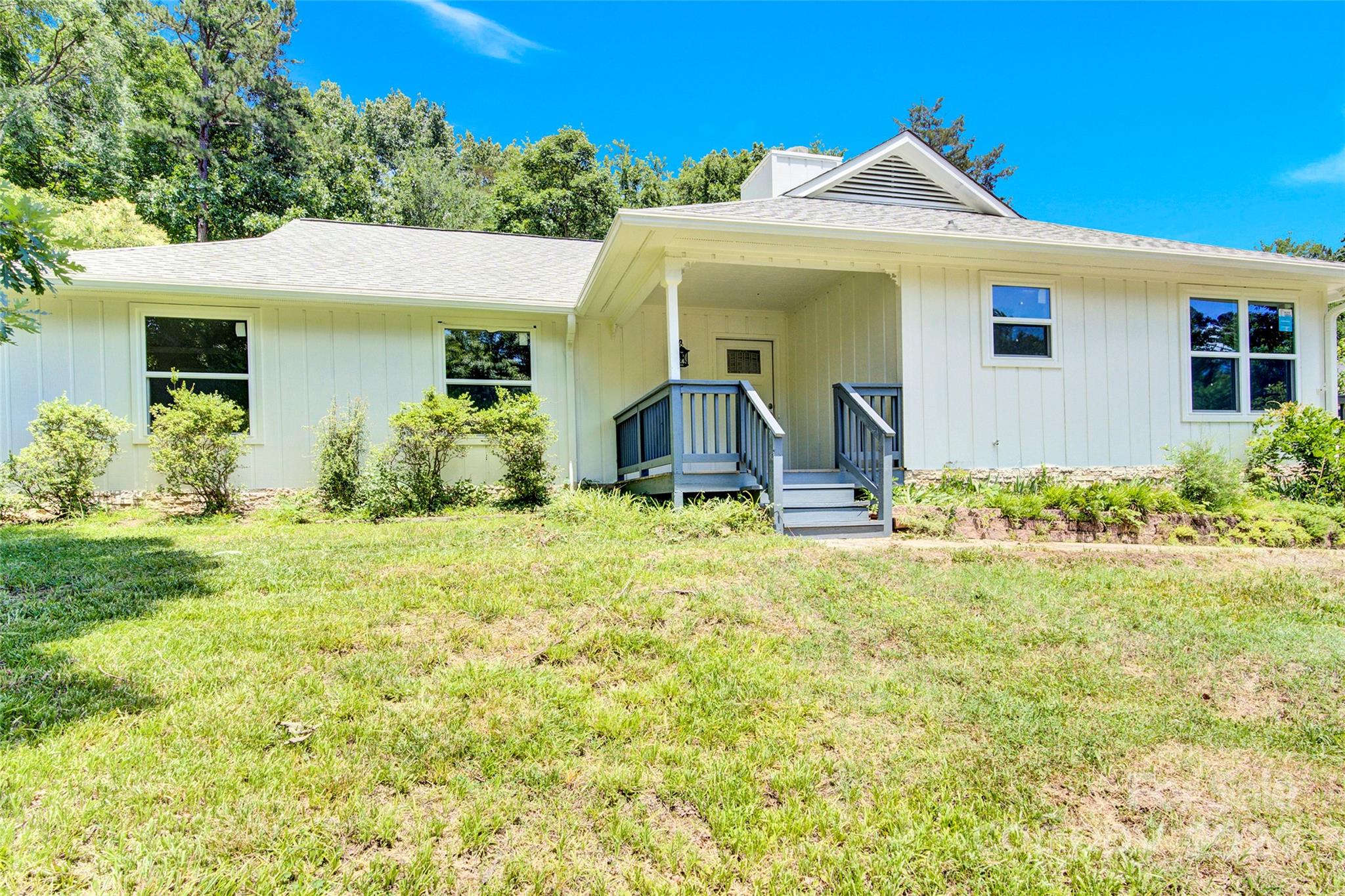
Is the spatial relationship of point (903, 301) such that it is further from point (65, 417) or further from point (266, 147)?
point (266, 147)

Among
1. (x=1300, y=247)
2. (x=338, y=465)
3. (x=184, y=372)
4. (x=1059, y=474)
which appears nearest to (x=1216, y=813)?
(x=1059, y=474)

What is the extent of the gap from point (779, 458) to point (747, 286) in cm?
A: 356

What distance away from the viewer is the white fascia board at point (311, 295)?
7555mm

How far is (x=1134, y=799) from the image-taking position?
7.14ft

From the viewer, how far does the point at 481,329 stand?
9219mm

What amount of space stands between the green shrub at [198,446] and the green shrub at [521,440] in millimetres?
2694

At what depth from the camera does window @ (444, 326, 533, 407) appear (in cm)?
911

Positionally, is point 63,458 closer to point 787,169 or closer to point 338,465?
point 338,465

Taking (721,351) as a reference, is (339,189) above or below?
above

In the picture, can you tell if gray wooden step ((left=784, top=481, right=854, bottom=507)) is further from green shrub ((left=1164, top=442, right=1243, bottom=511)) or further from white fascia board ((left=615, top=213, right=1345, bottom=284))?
green shrub ((left=1164, top=442, right=1243, bottom=511))

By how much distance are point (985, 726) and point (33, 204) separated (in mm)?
4852

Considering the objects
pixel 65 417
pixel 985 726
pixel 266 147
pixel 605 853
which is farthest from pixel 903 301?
pixel 266 147

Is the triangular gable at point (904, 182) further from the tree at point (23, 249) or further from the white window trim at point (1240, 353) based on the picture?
the tree at point (23, 249)

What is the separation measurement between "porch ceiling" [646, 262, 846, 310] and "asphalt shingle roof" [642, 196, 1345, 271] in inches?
23.4
